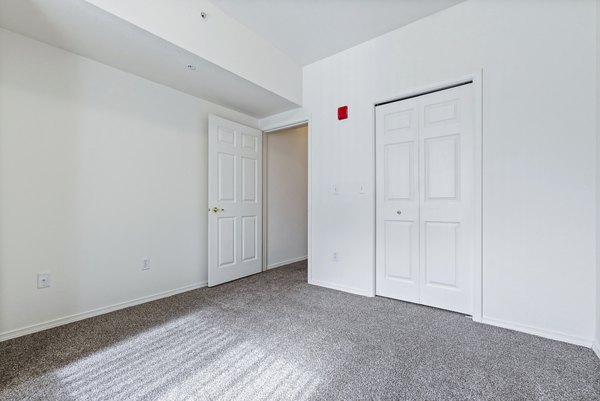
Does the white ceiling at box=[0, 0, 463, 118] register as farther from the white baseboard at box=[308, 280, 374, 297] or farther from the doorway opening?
the white baseboard at box=[308, 280, 374, 297]

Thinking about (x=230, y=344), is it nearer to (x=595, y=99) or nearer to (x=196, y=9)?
(x=196, y=9)

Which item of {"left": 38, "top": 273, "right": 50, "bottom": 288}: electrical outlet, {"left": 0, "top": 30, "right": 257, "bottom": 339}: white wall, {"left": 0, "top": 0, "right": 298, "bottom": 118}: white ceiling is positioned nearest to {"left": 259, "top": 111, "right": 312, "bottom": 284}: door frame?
{"left": 0, "top": 0, "right": 298, "bottom": 118}: white ceiling

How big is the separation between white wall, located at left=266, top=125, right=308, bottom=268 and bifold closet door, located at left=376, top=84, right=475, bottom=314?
1781 mm

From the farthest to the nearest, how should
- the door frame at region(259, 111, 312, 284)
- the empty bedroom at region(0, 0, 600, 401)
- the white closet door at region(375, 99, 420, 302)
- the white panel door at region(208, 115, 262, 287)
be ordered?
the door frame at region(259, 111, 312, 284)
the white panel door at region(208, 115, 262, 287)
the white closet door at region(375, 99, 420, 302)
the empty bedroom at region(0, 0, 600, 401)

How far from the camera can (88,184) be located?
2320mm

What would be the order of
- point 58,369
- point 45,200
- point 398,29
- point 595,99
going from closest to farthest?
1. point 58,369
2. point 595,99
3. point 45,200
4. point 398,29

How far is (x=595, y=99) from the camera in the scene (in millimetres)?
1762

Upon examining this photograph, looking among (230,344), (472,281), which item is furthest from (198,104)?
(472,281)

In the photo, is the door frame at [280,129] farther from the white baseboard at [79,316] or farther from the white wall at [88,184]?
the white baseboard at [79,316]

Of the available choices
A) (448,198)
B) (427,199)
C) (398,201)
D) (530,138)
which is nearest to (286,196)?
(398,201)

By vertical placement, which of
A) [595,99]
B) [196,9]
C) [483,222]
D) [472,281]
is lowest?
[472,281]

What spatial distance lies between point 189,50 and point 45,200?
1619 mm

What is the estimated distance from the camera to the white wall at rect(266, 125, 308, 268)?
4.07m

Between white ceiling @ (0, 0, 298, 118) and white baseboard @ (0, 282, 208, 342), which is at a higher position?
white ceiling @ (0, 0, 298, 118)
